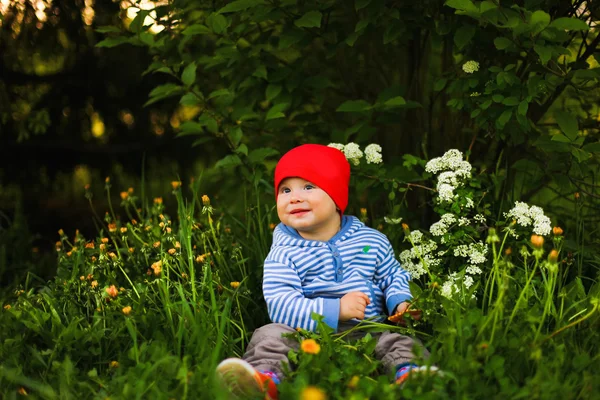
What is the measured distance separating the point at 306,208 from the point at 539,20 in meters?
1.06

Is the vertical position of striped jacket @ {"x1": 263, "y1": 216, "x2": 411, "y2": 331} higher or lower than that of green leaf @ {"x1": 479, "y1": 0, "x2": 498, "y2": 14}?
lower

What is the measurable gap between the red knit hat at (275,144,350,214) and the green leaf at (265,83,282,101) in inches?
22.9

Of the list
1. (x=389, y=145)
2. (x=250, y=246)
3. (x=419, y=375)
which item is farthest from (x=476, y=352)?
(x=389, y=145)

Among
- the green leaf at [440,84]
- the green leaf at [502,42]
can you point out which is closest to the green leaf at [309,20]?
the green leaf at [440,84]

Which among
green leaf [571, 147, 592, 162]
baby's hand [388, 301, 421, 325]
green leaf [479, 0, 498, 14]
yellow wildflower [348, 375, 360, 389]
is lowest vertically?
yellow wildflower [348, 375, 360, 389]

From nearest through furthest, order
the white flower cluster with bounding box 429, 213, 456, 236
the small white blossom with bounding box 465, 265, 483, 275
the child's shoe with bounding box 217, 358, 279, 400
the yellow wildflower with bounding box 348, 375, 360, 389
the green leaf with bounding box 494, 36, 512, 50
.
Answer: the yellow wildflower with bounding box 348, 375, 360, 389
the child's shoe with bounding box 217, 358, 279, 400
the green leaf with bounding box 494, 36, 512, 50
the small white blossom with bounding box 465, 265, 483, 275
the white flower cluster with bounding box 429, 213, 456, 236

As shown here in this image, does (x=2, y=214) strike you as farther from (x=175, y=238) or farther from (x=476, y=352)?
(x=476, y=352)

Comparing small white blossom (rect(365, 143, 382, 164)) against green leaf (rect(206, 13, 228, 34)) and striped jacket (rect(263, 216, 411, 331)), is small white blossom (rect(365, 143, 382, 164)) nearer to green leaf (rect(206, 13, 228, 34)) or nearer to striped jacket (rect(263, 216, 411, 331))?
striped jacket (rect(263, 216, 411, 331))

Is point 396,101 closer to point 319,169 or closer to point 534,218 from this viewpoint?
point 319,169

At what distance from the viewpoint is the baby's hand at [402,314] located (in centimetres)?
240

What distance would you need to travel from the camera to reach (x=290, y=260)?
2578mm

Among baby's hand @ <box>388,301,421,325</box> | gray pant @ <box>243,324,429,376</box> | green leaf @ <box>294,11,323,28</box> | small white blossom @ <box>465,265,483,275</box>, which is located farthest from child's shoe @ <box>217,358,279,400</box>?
green leaf @ <box>294,11,323,28</box>

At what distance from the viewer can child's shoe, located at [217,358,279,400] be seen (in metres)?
2.02

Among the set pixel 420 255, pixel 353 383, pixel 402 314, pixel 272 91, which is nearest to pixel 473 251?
pixel 420 255
